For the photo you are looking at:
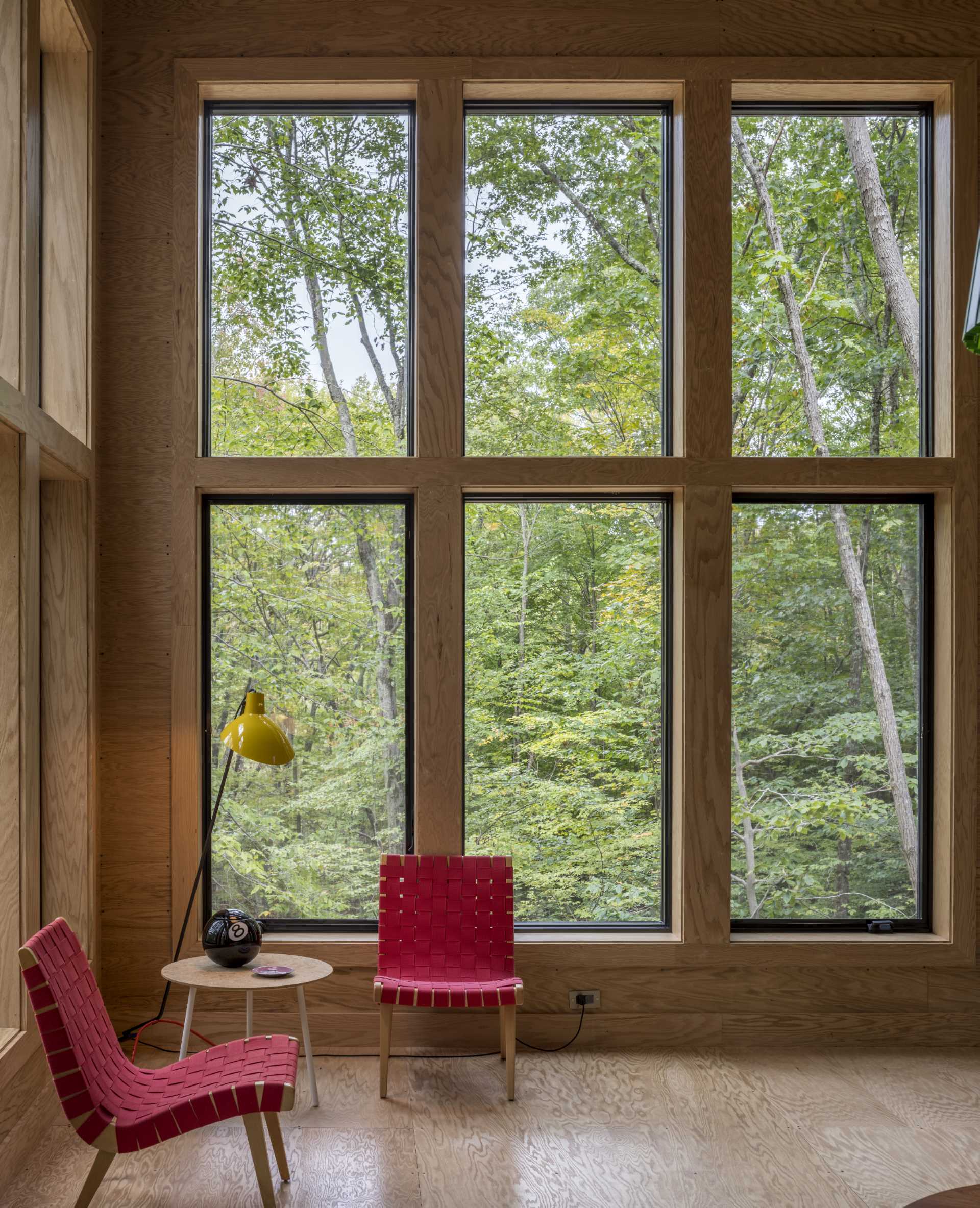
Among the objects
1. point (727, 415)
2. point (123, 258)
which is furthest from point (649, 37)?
point (123, 258)

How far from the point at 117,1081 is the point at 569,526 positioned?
2639 mm

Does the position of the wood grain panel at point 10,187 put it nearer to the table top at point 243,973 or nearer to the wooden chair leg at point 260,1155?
the table top at point 243,973

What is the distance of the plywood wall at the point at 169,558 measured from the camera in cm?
399

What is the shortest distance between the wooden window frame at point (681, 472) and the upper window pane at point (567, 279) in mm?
149

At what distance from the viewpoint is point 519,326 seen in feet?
13.9

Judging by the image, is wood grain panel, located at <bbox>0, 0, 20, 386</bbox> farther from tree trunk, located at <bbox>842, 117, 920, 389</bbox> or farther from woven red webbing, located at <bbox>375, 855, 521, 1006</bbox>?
tree trunk, located at <bbox>842, 117, 920, 389</bbox>

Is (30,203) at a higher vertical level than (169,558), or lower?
A: higher

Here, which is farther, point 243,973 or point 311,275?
point 311,275

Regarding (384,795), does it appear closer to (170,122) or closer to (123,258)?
(123,258)

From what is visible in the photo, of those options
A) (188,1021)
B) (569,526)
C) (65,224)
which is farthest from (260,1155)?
(65,224)

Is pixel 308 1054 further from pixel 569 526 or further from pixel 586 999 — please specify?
pixel 569 526

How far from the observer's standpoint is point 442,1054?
3898mm

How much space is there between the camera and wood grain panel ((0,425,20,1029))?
3.08 metres

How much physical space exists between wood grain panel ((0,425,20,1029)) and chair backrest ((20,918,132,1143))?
0.42m
